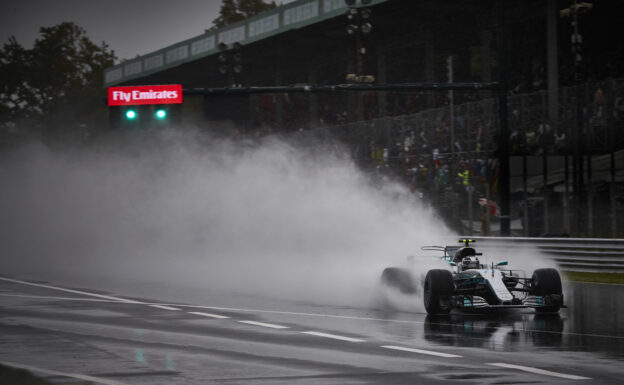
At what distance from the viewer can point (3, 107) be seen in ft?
319

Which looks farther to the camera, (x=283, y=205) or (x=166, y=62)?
(x=166, y=62)

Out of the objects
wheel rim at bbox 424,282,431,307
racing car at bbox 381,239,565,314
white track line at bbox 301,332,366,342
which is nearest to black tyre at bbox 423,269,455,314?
racing car at bbox 381,239,565,314

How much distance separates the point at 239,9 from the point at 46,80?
23.8 m

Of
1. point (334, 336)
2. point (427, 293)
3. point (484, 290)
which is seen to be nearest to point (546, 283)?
point (484, 290)

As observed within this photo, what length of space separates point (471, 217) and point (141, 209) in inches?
476

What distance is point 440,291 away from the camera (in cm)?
1387

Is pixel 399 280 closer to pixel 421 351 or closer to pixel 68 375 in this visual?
pixel 421 351

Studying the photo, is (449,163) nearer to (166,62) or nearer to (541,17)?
(541,17)

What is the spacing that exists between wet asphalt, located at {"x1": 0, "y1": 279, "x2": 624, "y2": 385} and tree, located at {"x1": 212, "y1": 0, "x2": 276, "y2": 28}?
2696 inches

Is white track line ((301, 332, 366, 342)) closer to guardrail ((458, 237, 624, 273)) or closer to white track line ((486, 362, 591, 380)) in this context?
white track line ((486, 362, 591, 380))

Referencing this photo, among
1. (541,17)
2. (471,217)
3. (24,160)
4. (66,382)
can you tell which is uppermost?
(541,17)

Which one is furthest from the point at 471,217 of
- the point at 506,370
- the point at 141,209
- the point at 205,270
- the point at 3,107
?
the point at 3,107

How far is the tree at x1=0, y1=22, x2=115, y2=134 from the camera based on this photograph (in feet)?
316

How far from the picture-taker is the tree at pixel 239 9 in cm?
8356
